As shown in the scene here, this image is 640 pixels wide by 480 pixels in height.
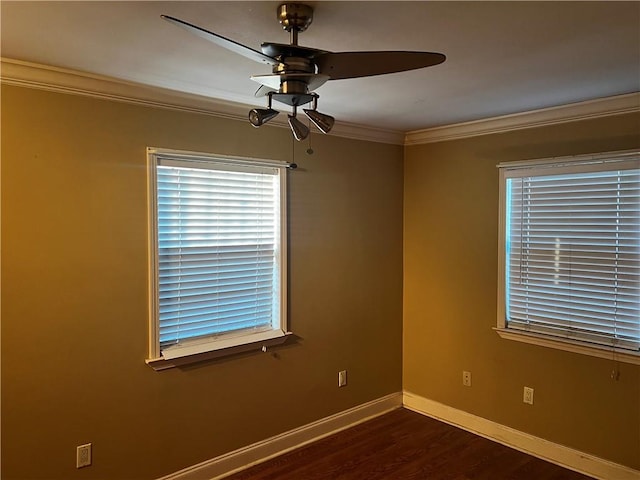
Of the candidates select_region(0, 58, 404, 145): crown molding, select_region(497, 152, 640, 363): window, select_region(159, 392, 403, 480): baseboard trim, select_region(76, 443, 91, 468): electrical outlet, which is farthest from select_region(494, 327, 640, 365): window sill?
select_region(76, 443, 91, 468): electrical outlet

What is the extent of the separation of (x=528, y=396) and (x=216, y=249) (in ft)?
8.05

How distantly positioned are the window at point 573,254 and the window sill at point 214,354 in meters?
1.69

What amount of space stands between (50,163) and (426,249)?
284cm

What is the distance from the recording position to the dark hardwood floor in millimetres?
3078

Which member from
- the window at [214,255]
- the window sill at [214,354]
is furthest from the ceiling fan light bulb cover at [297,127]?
the window sill at [214,354]

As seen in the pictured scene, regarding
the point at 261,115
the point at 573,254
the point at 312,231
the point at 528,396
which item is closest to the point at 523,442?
the point at 528,396

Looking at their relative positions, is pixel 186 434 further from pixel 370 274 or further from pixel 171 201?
pixel 370 274

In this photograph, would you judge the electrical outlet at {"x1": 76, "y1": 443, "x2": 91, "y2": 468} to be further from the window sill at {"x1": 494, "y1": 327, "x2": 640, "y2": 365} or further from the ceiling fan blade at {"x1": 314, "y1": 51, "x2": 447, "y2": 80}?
the window sill at {"x1": 494, "y1": 327, "x2": 640, "y2": 365}

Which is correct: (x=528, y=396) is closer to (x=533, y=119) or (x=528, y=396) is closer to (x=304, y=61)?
(x=533, y=119)

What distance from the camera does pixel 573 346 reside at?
3.14 metres

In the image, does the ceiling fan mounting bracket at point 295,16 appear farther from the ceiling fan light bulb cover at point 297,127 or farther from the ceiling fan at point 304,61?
the ceiling fan light bulb cover at point 297,127

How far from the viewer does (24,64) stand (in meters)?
2.23

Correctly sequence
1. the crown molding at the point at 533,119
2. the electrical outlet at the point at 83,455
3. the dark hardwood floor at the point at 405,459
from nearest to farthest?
the electrical outlet at the point at 83,455 < the crown molding at the point at 533,119 < the dark hardwood floor at the point at 405,459

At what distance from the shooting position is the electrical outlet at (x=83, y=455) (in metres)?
2.50
